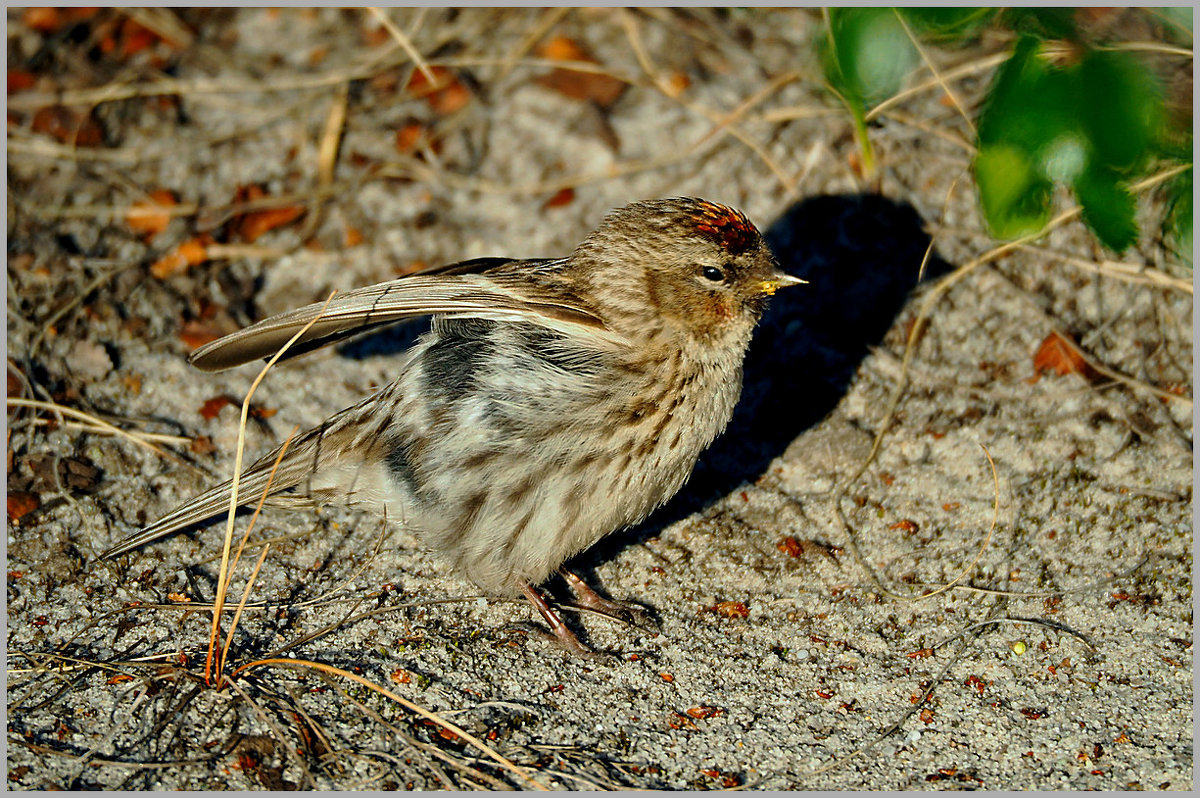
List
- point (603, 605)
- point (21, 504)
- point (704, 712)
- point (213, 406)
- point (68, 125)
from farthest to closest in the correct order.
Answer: point (68, 125), point (213, 406), point (21, 504), point (603, 605), point (704, 712)

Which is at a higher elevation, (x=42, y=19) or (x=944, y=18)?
(x=944, y=18)

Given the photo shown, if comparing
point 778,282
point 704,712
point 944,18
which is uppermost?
point 944,18

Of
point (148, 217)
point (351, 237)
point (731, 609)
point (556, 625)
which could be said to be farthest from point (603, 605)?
point (148, 217)

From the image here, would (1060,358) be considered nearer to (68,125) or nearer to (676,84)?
(676,84)

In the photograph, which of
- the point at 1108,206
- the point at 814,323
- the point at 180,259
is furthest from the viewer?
the point at 180,259

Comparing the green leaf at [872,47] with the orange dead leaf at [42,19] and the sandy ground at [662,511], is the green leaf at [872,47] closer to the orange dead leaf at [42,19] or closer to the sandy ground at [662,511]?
the sandy ground at [662,511]
